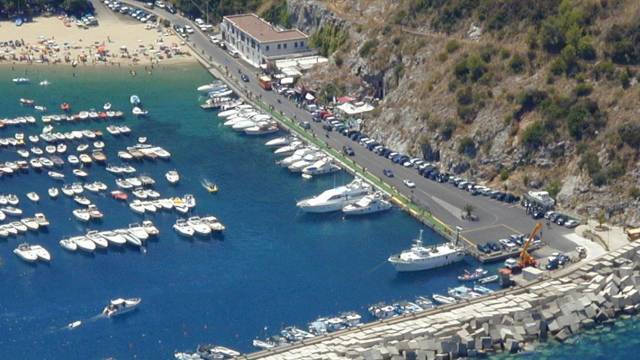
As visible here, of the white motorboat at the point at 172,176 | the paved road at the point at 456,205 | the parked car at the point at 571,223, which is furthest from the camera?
the white motorboat at the point at 172,176

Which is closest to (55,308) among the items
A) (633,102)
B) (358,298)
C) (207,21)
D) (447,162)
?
(358,298)

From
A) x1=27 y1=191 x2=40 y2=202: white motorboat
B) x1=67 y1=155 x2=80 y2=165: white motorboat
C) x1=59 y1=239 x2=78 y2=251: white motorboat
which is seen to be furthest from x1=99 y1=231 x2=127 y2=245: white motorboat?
x1=67 y1=155 x2=80 y2=165: white motorboat

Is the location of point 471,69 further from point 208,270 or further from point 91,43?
point 91,43

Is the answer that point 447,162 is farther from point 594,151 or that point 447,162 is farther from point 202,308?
point 202,308

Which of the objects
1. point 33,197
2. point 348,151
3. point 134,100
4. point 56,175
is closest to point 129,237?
point 33,197

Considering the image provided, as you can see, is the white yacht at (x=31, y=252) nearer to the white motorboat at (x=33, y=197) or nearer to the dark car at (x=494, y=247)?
the white motorboat at (x=33, y=197)

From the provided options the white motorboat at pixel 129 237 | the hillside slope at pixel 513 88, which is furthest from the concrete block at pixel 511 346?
the white motorboat at pixel 129 237
